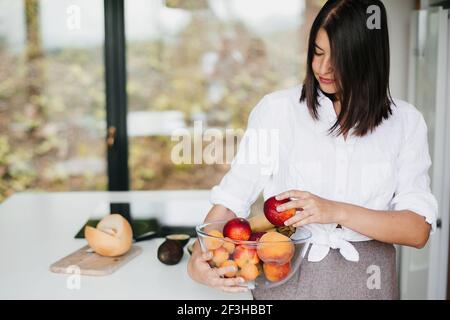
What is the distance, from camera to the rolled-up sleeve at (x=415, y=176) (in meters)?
0.90

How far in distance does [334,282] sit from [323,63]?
0.36 metres

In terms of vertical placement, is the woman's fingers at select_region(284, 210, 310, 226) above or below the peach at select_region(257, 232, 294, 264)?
above

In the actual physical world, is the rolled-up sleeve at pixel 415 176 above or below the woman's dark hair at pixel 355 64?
below

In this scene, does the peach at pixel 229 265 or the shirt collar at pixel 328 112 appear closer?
the peach at pixel 229 265

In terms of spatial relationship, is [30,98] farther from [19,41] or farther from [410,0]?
[410,0]

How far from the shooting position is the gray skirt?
90 centimetres

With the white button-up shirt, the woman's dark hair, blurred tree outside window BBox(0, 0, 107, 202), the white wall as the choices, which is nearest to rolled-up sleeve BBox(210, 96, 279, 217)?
the white button-up shirt

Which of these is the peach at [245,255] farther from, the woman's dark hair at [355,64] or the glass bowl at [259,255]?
the woman's dark hair at [355,64]

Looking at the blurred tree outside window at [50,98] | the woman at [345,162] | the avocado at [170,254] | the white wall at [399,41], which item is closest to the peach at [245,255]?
the woman at [345,162]

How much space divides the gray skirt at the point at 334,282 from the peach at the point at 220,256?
131 millimetres

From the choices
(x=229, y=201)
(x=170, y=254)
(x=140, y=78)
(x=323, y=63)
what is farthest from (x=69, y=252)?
(x=140, y=78)

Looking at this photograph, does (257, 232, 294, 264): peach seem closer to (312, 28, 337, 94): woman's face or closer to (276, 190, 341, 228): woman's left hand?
(276, 190, 341, 228): woman's left hand

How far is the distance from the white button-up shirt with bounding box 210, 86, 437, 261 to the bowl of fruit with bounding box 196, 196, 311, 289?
125 millimetres
